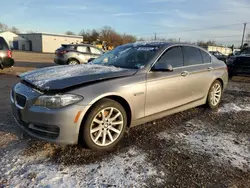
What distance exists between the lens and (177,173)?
262cm

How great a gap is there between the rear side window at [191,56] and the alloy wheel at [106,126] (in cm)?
194

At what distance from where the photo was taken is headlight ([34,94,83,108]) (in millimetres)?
2715

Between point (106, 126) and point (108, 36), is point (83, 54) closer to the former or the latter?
point (106, 126)

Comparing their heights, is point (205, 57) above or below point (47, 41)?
below

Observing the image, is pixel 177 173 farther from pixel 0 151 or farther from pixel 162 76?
pixel 0 151

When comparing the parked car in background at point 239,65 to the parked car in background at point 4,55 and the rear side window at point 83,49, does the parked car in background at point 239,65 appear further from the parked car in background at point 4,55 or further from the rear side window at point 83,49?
the parked car in background at point 4,55

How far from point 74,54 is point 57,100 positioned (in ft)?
33.6

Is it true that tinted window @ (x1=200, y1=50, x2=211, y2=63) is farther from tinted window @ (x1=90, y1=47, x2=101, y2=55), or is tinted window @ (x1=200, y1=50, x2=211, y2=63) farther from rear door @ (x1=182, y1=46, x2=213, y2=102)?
tinted window @ (x1=90, y1=47, x2=101, y2=55)

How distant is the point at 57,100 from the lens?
271cm

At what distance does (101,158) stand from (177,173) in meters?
0.98

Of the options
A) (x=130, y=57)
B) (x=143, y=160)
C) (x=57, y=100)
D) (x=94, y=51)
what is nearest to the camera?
(x=57, y=100)

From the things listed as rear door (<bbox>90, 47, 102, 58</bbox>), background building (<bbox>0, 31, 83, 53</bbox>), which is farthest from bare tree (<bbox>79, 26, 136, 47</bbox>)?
rear door (<bbox>90, 47, 102, 58</bbox>)

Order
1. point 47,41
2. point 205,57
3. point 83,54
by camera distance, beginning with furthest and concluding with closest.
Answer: point 47,41
point 83,54
point 205,57

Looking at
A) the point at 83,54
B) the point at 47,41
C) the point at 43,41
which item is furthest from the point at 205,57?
the point at 47,41
